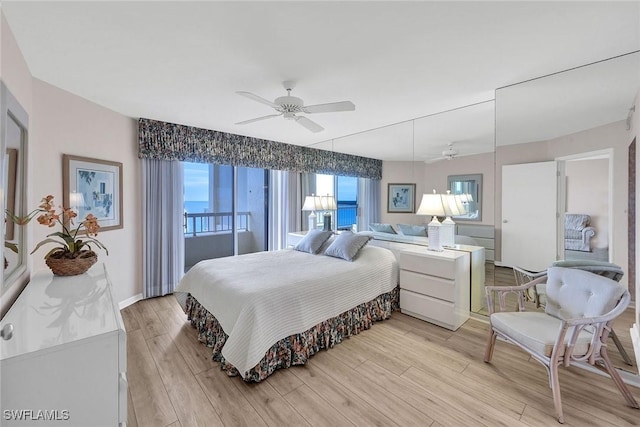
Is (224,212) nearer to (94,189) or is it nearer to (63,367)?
(94,189)

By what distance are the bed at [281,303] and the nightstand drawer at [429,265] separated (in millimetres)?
199

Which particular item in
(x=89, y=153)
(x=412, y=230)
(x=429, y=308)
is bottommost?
(x=429, y=308)

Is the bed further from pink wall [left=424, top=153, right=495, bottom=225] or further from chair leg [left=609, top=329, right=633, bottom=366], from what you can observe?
chair leg [left=609, top=329, right=633, bottom=366]

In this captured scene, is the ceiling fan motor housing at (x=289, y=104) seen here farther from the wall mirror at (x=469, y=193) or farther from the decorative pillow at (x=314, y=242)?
the wall mirror at (x=469, y=193)

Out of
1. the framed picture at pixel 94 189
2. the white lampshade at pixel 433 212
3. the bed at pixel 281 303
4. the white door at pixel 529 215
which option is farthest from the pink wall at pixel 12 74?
the white door at pixel 529 215

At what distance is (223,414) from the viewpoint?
5.62 feet

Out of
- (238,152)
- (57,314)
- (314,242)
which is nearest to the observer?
(57,314)

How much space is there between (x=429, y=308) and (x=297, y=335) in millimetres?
1566

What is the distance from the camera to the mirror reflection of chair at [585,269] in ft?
6.86

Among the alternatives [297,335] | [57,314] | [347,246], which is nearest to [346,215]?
[347,246]

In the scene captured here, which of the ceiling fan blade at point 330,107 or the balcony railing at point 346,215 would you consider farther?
the balcony railing at point 346,215

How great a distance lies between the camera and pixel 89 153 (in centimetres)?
297

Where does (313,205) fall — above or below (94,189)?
below

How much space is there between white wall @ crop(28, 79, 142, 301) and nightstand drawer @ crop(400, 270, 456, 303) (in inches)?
133
